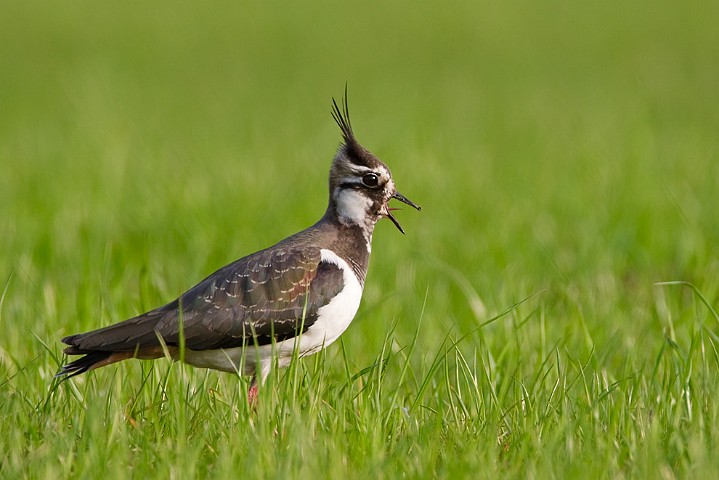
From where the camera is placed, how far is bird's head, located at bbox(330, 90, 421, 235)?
616 centimetres

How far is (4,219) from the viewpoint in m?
10.5

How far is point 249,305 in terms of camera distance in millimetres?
5805

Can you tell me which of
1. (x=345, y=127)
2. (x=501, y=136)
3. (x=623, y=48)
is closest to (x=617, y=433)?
(x=345, y=127)

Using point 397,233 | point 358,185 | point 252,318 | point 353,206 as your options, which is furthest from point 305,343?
point 397,233

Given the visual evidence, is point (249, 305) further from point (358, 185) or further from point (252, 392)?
point (358, 185)

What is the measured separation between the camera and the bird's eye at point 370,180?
20.2ft

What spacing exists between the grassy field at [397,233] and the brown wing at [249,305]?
22cm

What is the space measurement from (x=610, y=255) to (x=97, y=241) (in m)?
4.31

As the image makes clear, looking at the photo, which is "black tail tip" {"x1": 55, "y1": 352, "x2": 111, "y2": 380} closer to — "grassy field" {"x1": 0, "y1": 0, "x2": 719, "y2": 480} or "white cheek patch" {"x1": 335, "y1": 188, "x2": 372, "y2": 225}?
"grassy field" {"x1": 0, "y1": 0, "x2": 719, "y2": 480}

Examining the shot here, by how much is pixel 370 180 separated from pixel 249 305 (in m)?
0.97

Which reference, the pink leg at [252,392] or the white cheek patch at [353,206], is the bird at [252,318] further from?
the white cheek patch at [353,206]

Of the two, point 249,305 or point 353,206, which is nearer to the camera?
point 249,305

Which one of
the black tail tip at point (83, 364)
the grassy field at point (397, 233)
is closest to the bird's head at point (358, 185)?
the grassy field at point (397, 233)

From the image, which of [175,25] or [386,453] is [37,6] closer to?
[175,25]
